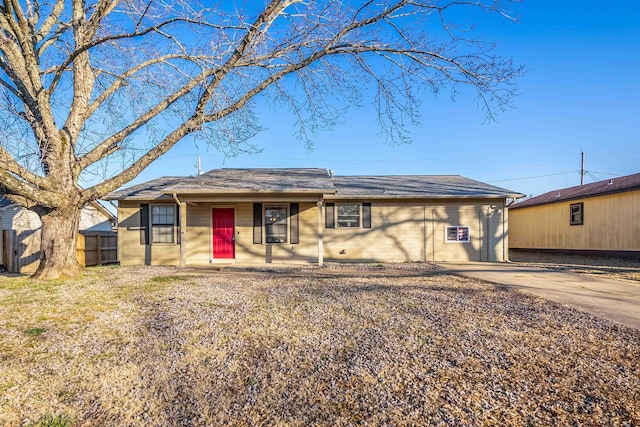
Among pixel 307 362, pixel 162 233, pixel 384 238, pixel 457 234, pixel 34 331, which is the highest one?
pixel 162 233

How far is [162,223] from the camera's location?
12.2 m

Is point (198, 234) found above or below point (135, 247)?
above

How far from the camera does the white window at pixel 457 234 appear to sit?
41.6 feet

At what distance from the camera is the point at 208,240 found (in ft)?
39.8

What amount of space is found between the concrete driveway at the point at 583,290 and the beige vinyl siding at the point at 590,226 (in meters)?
6.63

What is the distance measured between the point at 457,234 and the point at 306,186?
624cm

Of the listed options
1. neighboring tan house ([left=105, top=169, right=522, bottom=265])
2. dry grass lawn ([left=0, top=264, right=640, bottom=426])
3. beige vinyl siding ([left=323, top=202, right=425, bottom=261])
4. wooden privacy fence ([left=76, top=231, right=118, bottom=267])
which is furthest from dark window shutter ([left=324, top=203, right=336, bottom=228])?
wooden privacy fence ([left=76, top=231, right=118, bottom=267])

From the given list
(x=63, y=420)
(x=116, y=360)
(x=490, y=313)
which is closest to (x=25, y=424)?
(x=63, y=420)

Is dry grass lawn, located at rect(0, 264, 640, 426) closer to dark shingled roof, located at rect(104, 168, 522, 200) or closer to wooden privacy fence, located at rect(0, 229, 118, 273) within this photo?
dark shingled roof, located at rect(104, 168, 522, 200)

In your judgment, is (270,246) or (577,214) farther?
(577,214)

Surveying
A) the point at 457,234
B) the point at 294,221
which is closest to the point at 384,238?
the point at 457,234

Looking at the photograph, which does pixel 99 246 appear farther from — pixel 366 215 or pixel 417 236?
pixel 417 236

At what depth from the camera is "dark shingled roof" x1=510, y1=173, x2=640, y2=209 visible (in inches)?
527

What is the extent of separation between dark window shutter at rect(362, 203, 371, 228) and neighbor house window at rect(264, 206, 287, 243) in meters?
2.99
